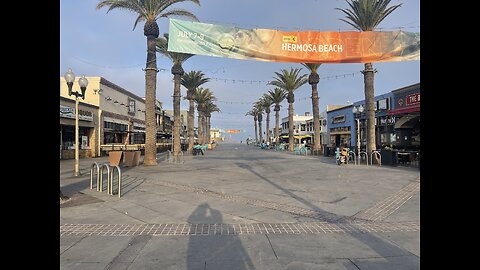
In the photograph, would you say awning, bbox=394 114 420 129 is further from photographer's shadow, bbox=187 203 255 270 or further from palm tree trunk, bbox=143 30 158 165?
photographer's shadow, bbox=187 203 255 270

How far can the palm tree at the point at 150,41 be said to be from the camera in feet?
61.2

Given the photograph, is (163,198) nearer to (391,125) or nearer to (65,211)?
(65,211)

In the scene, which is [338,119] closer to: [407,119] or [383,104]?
[383,104]

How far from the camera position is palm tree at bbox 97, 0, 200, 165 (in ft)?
61.2

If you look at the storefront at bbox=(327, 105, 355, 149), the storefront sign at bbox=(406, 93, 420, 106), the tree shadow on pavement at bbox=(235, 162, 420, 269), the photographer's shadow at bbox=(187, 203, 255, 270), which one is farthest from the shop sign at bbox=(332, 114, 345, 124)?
the photographer's shadow at bbox=(187, 203, 255, 270)

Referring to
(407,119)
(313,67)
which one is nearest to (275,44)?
(407,119)

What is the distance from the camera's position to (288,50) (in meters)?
8.66

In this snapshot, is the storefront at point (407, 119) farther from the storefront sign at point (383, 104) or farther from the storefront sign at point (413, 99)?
the storefront sign at point (383, 104)

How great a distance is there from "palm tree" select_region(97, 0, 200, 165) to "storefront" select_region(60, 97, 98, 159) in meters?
8.44

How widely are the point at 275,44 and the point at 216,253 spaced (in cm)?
611

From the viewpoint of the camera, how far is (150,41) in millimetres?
19141

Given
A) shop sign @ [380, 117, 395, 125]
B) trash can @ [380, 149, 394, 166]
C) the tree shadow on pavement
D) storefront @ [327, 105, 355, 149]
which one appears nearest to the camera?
the tree shadow on pavement

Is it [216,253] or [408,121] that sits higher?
[408,121]
